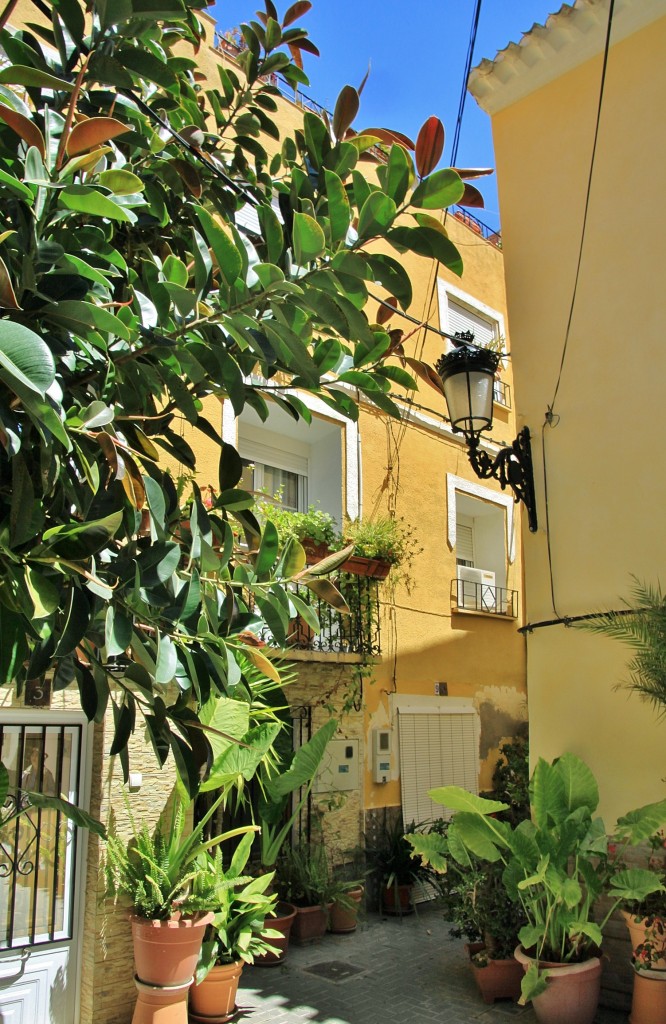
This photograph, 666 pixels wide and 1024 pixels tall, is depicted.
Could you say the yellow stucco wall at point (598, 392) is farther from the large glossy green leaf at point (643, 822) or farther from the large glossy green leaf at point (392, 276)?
the large glossy green leaf at point (392, 276)

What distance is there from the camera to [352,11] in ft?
16.5

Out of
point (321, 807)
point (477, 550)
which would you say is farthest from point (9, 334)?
point (477, 550)

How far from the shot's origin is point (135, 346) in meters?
2.40

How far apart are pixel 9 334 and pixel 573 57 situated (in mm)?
7752

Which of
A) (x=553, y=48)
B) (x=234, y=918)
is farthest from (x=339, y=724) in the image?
(x=553, y=48)

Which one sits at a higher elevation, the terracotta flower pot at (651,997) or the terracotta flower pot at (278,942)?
the terracotta flower pot at (651,997)

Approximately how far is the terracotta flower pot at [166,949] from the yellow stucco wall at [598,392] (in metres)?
3.09

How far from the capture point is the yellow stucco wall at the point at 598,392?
6480 millimetres

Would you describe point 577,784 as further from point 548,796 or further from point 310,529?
point 310,529

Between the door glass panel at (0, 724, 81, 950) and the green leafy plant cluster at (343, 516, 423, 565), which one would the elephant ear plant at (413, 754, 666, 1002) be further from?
the green leafy plant cluster at (343, 516, 423, 565)

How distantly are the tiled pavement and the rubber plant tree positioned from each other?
5.42 metres

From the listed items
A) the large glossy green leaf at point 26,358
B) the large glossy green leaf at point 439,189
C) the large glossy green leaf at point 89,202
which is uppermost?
the large glossy green leaf at point 439,189

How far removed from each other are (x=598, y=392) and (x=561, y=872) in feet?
12.5

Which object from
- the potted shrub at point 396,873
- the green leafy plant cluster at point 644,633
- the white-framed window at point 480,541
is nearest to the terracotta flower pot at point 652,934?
the green leafy plant cluster at point 644,633
